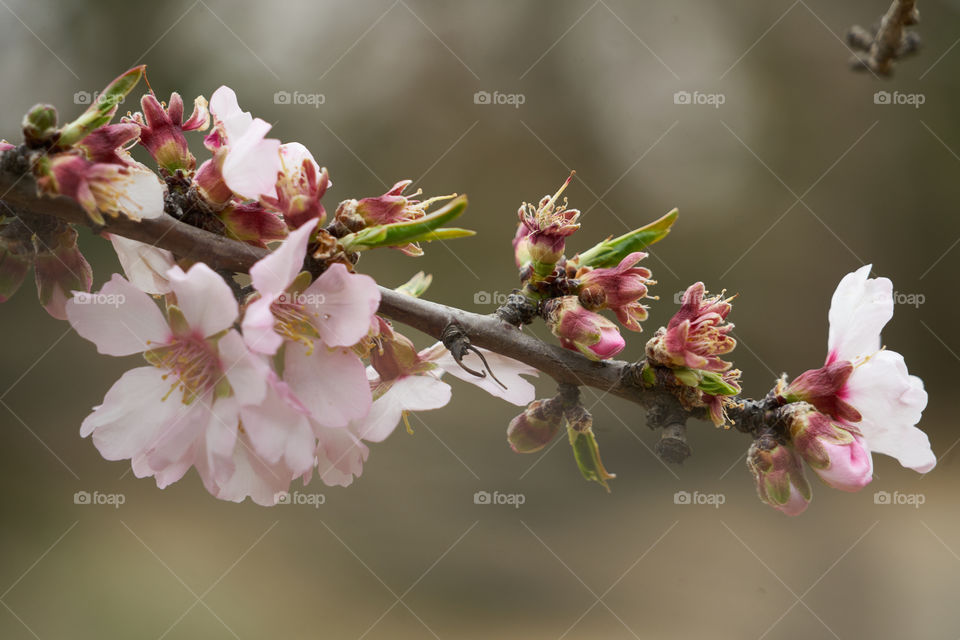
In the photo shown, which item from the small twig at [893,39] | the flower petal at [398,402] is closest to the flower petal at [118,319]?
the flower petal at [398,402]

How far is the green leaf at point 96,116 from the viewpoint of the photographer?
302mm

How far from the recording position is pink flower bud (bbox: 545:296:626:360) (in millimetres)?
372

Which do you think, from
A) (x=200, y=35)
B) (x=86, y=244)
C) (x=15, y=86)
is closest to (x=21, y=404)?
(x=86, y=244)

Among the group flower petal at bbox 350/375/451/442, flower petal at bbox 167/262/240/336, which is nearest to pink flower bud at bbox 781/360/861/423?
flower petal at bbox 350/375/451/442

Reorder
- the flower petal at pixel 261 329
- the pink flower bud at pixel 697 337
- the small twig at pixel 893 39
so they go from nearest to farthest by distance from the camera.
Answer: the flower petal at pixel 261 329 < the pink flower bud at pixel 697 337 < the small twig at pixel 893 39

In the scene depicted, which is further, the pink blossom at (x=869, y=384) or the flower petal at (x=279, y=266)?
the pink blossom at (x=869, y=384)

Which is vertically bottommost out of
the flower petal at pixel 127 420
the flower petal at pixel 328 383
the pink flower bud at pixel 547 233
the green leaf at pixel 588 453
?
the green leaf at pixel 588 453

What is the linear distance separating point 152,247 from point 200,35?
1.26 m

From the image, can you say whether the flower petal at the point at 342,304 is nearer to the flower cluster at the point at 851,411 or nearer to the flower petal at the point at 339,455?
the flower petal at the point at 339,455

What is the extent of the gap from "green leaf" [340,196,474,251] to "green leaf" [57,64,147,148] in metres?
0.12

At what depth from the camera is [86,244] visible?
1421 millimetres

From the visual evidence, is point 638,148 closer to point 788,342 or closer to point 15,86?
point 788,342

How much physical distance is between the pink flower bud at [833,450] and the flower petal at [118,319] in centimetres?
35

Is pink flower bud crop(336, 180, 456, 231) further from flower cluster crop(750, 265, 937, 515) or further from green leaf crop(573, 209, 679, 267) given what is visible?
flower cluster crop(750, 265, 937, 515)
